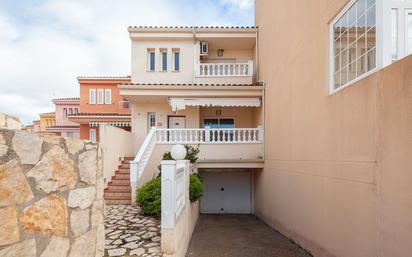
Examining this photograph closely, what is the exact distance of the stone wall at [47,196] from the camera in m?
2.12

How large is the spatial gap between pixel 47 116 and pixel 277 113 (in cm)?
3528

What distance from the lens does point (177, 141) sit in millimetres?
13781

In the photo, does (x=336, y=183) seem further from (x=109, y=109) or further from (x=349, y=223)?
(x=109, y=109)

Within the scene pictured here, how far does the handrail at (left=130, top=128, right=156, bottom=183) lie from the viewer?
1037 centimetres

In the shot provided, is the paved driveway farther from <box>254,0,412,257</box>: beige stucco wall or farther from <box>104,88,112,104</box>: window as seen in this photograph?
<box>104,88,112,104</box>: window

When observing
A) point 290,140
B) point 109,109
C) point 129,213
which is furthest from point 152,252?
point 109,109

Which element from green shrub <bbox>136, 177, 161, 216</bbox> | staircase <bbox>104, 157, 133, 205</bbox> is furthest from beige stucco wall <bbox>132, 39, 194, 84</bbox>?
green shrub <bbox>136, 177, 161, 216</bbox>

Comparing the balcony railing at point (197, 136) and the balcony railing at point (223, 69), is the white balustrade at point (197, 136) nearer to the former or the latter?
the balcony railing at point (197, 136)

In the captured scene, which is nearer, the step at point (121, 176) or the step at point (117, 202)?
the step at point (117, 202)

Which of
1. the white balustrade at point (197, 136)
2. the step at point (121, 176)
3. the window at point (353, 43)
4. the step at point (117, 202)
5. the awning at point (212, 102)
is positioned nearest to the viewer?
the window at point (353, 43)

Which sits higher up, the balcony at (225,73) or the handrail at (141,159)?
the balcony at (225,73)

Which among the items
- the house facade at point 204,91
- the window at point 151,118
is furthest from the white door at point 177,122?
the window at point 151,118

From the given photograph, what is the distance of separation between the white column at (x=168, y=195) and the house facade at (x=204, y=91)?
A: 25.6ft

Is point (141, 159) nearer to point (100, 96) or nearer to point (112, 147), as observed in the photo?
point (112, 147)
